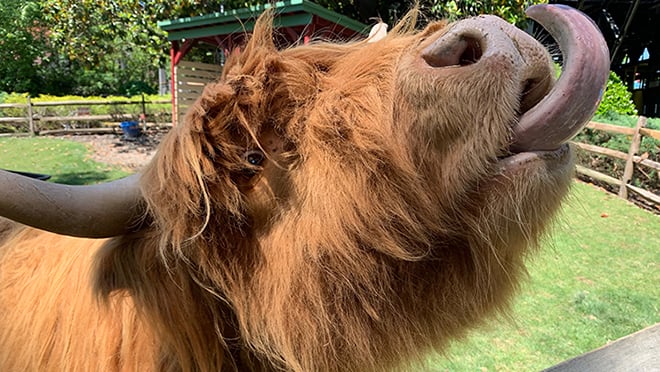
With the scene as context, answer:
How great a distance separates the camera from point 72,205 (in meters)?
1.24

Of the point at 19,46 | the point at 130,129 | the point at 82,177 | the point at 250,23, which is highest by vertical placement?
the point at 250,23

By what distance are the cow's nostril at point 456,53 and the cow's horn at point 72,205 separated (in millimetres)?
902

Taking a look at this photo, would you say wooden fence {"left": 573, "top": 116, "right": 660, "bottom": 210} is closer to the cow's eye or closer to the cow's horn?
the cow's eye

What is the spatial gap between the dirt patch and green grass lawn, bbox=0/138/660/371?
9882 mm

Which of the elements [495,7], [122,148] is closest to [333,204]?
[495,7]

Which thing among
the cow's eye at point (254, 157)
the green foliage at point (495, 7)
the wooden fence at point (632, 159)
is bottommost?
the wooden fence at point (632, 159)

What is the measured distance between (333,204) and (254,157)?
28 centimetres

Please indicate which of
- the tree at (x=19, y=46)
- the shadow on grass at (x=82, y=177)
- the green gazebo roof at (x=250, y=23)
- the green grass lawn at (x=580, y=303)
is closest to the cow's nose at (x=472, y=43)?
the green grass lawn at (x=580, y=303)

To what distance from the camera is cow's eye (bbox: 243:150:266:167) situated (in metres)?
1.39

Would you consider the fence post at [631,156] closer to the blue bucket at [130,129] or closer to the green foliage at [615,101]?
the green foliage at [615,101]

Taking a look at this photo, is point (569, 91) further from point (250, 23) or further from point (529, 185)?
point (250, 23)

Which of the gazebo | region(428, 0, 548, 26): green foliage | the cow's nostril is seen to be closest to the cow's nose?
the cow's nostril

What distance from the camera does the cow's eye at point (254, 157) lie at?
1.39 metres

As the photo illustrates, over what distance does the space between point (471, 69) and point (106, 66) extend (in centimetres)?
4306
